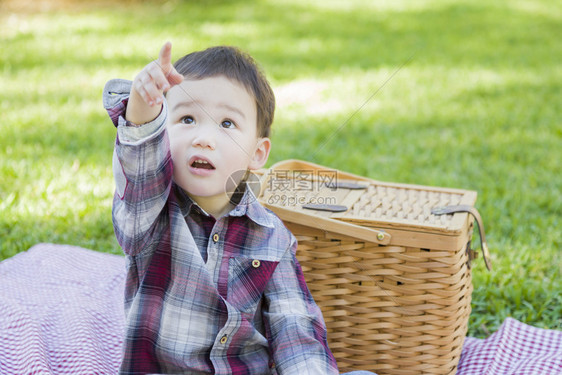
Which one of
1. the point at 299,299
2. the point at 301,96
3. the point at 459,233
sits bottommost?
the point at 299,299

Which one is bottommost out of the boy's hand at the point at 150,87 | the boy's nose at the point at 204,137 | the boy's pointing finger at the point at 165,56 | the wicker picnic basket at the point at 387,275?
the wicker picnic basket at the point at 387,275

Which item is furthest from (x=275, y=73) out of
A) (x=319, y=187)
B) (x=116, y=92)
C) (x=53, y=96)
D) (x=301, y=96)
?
(x=116, y=92)

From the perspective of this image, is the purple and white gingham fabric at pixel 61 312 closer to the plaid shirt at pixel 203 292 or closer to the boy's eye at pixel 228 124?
the plaid shirt at pixel 203 292

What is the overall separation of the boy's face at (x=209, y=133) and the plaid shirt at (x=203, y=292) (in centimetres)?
6

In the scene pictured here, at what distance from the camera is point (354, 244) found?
1.70 m

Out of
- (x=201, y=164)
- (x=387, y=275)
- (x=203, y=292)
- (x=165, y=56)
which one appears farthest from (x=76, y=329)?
(x=165, y=56)

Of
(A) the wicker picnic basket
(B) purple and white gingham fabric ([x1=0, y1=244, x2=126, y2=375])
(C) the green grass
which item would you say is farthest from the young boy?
(C) the green grass

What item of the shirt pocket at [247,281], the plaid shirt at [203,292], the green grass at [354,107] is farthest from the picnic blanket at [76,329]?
the shirt pocket at [247,281]

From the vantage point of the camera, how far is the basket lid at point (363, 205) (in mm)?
1659

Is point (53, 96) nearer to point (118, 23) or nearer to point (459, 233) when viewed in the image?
point (118, 23)

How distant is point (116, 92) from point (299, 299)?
0.63 m

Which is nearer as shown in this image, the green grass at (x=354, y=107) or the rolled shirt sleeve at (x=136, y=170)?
the rolled shirt sleeve at (x=136, y=170)

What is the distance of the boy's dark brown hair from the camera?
1442 mm

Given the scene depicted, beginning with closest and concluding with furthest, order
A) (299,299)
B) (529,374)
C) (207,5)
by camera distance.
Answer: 1. (299,299)
2. (529,374)
3. (207,5)
